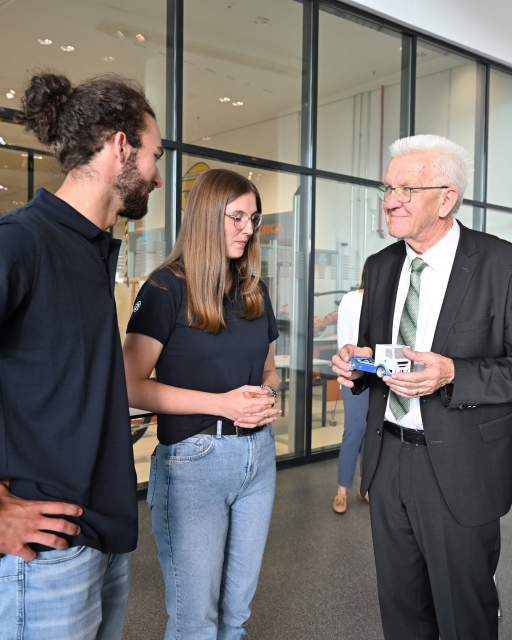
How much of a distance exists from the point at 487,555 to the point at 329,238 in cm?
403

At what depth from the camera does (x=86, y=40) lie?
399cm

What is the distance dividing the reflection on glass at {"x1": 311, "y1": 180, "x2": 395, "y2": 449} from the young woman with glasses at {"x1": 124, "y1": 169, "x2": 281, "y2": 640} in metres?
3.65

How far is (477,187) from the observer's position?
711 centimetres

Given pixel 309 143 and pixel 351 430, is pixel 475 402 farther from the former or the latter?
pixel 309 143

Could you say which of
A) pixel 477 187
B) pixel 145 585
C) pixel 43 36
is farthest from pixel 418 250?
pixel 477 187

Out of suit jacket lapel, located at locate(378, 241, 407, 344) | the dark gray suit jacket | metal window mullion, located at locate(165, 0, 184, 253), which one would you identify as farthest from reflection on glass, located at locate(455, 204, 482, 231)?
the dark gray suit jacket

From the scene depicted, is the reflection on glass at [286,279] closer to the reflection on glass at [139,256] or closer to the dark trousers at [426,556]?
the reflection on glass at [139,256]

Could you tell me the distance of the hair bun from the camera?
3.84ft

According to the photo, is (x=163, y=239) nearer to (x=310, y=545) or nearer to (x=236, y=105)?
(x=236, y=105)

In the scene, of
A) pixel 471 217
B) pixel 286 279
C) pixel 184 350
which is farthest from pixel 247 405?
pixel 471 217

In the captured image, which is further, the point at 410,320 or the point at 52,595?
the point at 410,320

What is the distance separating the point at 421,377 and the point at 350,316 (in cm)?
209

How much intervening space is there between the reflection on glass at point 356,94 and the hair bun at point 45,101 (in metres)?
4.47

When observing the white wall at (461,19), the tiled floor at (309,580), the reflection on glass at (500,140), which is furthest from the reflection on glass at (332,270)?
the reflection on glass at (500,140)
